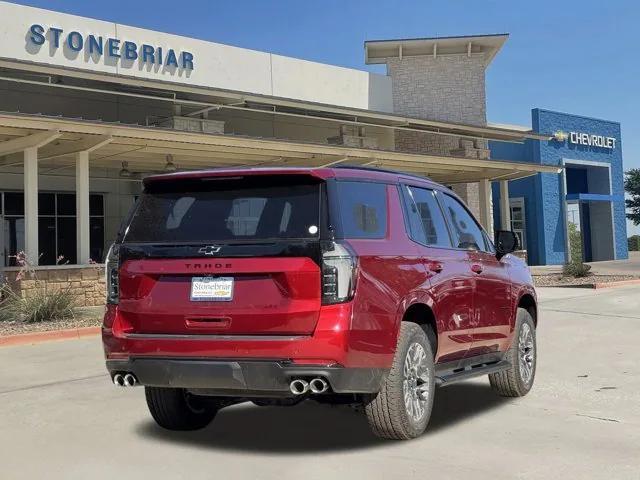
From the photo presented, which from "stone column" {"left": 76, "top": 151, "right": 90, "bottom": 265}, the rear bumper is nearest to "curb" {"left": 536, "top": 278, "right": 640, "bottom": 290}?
"stone column" {"left": 76, "top": 151, "right": 90, "bottom": 265}

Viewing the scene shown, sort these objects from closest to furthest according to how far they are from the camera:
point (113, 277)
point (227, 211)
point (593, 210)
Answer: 1. point (227, 211)
2. point (113, 277)
3. point (593, 210)

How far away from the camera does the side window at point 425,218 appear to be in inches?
219

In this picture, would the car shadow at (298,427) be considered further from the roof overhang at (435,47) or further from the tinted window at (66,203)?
the roof overhang at (435,47)

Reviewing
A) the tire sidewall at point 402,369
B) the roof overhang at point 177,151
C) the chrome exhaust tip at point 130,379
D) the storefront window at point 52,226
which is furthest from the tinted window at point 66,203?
the tire sidewall at point 402,369

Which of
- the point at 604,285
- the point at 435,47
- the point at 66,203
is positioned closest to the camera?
the point at 604,285

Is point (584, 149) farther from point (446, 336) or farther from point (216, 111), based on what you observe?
point (446, 336)

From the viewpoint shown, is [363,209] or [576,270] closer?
A: [363,209]

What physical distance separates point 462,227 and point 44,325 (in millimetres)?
9358

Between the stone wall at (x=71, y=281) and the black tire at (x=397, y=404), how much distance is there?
12.6 metres

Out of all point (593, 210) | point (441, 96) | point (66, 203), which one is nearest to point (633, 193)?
point (593, 210)

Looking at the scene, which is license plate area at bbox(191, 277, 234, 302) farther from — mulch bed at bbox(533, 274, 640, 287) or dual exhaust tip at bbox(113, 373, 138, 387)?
mulch bed at bbox(533, 274, 640, 287)

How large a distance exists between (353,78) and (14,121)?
16092 mm

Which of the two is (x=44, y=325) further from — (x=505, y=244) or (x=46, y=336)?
(x=505, y=244)

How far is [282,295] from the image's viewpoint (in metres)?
4.57
